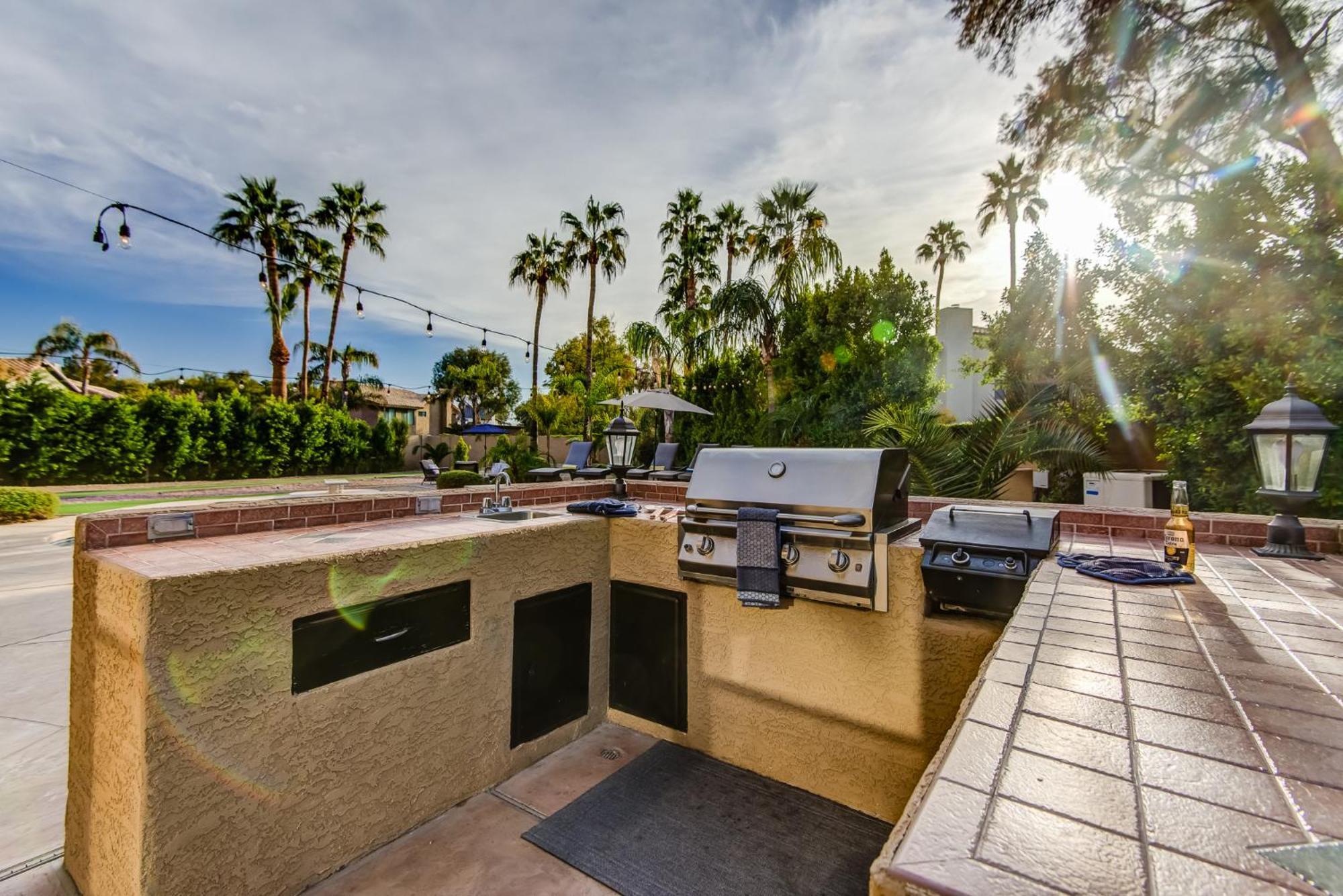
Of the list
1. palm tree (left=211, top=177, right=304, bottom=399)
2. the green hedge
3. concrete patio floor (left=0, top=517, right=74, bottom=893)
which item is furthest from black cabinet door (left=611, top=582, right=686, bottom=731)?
the green hedge

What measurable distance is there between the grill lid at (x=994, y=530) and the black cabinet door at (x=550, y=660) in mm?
2015

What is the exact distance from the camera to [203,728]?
6.03ft

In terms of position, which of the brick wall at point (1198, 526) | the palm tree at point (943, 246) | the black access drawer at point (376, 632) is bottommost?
the black access drawer at point (376, 632)

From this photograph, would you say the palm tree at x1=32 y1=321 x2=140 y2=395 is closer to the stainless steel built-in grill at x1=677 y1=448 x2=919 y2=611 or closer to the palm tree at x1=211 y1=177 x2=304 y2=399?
the palm tree at x1=211 y1=177 x2=304 y2=399

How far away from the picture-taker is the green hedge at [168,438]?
1250 centimetres

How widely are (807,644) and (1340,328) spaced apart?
4.85m

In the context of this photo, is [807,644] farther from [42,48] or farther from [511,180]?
[42,48]

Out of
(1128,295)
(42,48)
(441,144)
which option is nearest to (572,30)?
(441,144)

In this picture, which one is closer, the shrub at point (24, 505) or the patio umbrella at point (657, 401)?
the shrub at point (24, 505)

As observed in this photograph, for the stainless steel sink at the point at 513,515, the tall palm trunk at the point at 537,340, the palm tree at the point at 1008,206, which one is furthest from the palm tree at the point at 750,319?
the stainless steel sink at the point at 513,515

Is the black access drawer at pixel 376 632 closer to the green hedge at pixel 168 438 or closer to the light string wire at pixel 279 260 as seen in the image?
the light string wire at pixel 279 260

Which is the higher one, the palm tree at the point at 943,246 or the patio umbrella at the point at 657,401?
the palm tree at the point at 943,246

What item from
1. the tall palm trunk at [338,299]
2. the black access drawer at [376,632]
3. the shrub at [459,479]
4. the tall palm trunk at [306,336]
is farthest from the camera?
the tall palm trunk at [306,336]

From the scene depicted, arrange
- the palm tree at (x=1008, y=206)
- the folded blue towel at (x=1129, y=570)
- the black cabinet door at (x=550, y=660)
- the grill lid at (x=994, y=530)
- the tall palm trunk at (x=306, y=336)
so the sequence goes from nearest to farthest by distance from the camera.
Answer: the folded blue towel at (x=1129, y=570)
the grill lid at (x=994, y=530)
the black cabinet door at (x=550, y=660)
the palm tree at (x=1008, y=206)
the tall palm trunk at (x=306, y=336)
